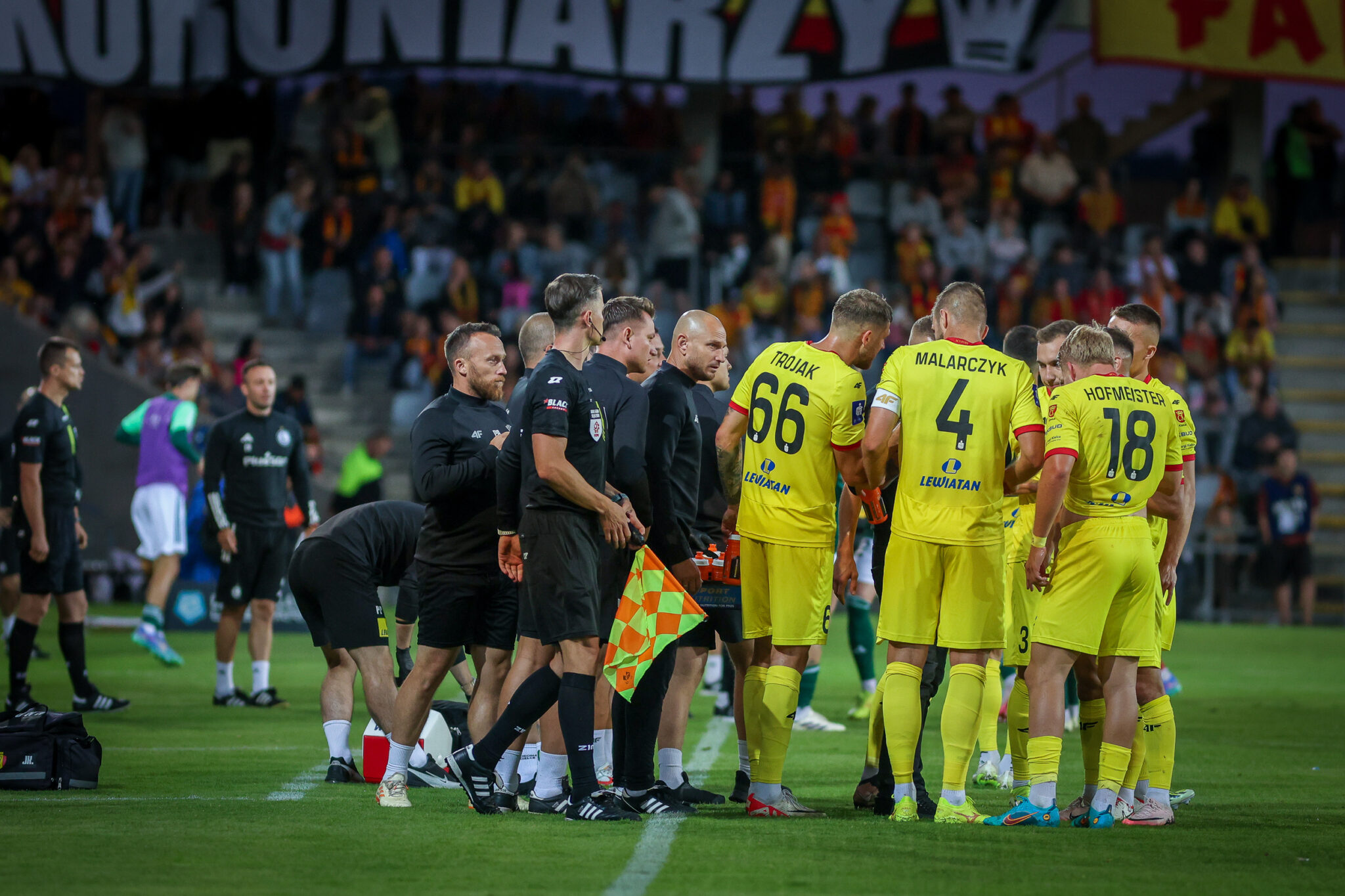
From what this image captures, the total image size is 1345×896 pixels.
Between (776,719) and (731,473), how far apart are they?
→ 1.42 metres

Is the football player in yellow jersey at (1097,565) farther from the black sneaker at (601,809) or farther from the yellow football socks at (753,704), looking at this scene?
the black sneaker at (601,809)

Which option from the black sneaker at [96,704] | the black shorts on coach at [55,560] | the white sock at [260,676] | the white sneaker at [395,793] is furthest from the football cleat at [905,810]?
the black shorts on coach at [55,560]

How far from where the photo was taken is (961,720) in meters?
6.94

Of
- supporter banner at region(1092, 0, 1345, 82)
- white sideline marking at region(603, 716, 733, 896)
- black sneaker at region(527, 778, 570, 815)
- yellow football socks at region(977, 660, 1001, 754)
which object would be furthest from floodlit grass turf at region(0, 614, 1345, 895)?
supporter banner at region(1092, 0, 1345, 82)

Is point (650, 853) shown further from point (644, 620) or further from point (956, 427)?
point (956, 427)

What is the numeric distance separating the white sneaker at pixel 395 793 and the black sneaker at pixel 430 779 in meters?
0.78

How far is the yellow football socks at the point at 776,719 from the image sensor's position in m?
7.07

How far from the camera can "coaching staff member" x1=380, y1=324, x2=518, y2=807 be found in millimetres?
7348

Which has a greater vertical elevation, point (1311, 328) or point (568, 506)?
point (1311, 328)

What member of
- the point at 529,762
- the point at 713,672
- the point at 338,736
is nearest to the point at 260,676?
the point at 338,736

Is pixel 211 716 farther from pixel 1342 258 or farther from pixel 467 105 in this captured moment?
pixel 1342 258

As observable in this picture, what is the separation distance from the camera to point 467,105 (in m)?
25.0

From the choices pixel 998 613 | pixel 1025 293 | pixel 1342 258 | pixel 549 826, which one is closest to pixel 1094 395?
pixel 998 613

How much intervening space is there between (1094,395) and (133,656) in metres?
10.8
